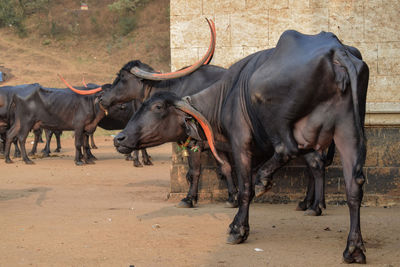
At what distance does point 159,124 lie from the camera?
19.2ft

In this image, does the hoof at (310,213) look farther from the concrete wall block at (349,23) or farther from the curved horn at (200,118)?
the concrete wall block at (349,23)

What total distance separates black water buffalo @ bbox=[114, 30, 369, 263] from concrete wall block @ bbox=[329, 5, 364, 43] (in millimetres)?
2623

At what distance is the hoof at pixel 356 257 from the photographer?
179 inches

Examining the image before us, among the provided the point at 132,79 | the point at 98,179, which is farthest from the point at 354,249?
the point at 98,179

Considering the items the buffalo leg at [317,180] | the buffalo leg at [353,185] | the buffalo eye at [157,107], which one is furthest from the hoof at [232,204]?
the buffalo leg at [353,185]

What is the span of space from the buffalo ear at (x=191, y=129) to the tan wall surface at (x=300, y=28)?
257 cm

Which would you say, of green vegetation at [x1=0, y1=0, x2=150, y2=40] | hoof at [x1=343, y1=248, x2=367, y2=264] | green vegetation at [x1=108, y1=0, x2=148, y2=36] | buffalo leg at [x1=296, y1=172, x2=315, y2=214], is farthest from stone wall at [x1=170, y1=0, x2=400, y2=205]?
green vegetation at [x1=108, y1=0, x2=148, y2=36]

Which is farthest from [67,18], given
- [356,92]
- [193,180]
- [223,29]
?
[356,92]

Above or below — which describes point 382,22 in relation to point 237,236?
above

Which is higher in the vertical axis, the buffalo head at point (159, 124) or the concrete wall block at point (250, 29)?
the concrete wall block at point (250, 29)

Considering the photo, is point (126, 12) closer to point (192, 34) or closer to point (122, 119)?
point (122, 119)

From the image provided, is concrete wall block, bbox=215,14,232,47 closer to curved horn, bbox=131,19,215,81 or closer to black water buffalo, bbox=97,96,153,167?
curved horn, bbox=131,19,215,81

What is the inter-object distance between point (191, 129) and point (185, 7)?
10.4 feet

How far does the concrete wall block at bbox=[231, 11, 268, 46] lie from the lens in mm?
8109
